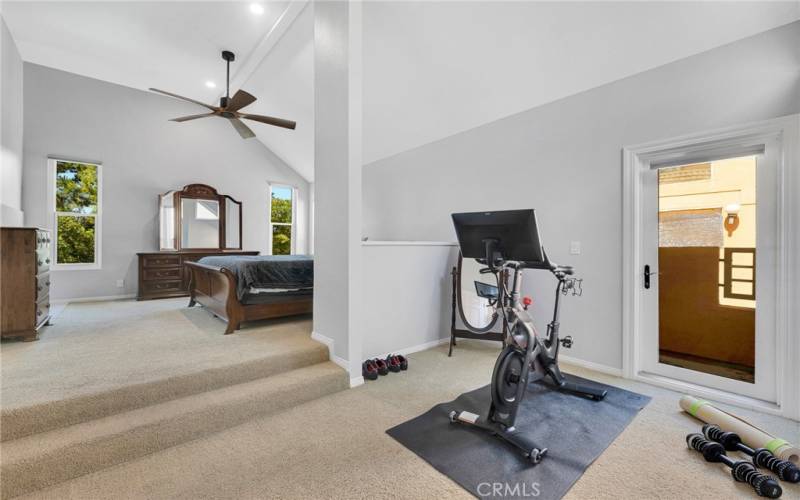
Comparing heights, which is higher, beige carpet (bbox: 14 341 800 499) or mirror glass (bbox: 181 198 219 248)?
mirror glass (bbox: 181 198 219 248)

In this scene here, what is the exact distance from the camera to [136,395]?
82.6 inches

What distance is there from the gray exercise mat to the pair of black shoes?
68 centimetres

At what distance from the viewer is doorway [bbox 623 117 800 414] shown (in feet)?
7.77

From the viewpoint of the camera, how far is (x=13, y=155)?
421 centimetres

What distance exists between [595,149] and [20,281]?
522 centimetres

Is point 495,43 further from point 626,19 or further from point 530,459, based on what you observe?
point 530,459

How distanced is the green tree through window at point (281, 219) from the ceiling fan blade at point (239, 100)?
11.2 feet

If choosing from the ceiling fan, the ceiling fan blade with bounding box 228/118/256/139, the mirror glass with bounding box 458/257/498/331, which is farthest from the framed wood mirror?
the mirror glass with bounding box 458/257/498/331

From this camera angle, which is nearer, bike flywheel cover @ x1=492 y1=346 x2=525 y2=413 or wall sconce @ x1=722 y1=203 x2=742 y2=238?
bike flywheel cover @ x1=492 y1=346 x2=525 y2=413

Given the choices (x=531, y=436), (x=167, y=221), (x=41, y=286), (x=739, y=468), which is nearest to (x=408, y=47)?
(x=531, y=436)

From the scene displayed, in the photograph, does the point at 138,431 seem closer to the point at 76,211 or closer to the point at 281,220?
the point at 76,211

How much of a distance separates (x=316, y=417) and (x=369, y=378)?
686 millimetres

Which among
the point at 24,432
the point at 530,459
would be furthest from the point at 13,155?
the point at 530,459

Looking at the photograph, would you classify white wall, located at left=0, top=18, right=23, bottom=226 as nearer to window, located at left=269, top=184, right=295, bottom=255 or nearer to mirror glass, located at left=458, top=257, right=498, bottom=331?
window, located at left=269, top=184, right=295, bottom=255
